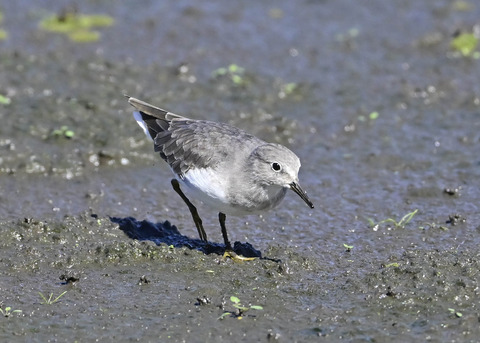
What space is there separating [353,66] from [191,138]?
570 cm

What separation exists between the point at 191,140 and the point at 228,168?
814mm

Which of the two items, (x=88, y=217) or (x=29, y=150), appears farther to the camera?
(x=29, y=150)

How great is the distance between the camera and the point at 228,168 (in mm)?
8555

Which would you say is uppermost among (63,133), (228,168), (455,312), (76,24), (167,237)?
(228,168)

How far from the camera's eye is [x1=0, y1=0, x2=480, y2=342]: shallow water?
25.4 ft

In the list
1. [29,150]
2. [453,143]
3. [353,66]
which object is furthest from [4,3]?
[453,143]

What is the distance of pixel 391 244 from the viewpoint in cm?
927

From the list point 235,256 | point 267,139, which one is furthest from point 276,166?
point 267,139

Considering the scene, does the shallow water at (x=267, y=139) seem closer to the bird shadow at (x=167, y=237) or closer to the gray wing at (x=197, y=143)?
the bird shadow at (x=167, y=237)

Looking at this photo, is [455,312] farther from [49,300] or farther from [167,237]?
[49,300]

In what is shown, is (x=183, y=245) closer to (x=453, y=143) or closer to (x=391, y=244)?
(x=391, y=244)

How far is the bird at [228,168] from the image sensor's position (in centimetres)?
833

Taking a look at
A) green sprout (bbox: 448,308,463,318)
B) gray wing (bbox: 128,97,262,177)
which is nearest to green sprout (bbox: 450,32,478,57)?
gray wing (bbox: 128,97,262,177)

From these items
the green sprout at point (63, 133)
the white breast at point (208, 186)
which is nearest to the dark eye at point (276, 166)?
the white breast at point (208, 186)
